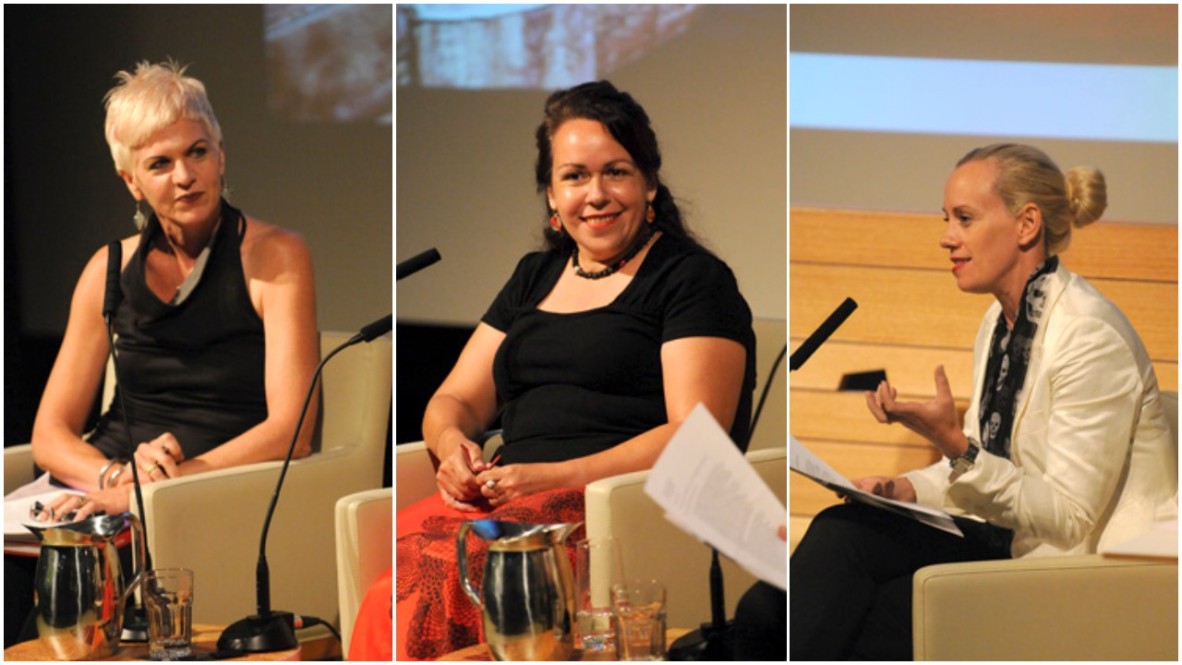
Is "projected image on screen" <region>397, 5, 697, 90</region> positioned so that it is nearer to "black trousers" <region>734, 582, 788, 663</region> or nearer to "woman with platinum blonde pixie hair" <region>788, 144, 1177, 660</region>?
"woman with platinum blonde pixie hair" <region>788, 144, 1177, 660</region>

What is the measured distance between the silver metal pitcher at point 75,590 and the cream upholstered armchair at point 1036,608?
61.8 inches

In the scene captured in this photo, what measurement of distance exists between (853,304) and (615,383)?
515 mm

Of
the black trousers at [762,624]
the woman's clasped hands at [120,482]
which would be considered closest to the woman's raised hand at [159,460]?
the woman's clasped hands at [120,482]

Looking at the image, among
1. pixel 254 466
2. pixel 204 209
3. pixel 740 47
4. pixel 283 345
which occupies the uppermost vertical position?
pixel 740 47

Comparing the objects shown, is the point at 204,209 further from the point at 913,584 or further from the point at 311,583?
the point at 913,584

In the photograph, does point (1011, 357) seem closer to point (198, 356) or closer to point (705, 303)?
point (705, 303)

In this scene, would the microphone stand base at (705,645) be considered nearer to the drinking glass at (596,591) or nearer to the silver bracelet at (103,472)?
the drinking glass at (596,591)

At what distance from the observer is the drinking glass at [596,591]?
280 cm

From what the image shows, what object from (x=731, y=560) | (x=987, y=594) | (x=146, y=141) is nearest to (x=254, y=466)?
(x=146, y=141)

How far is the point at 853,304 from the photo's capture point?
→ 2.96 meters

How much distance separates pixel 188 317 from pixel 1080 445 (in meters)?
1.86

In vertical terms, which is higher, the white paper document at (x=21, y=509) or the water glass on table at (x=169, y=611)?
the white paper document at (x=21, y=509)

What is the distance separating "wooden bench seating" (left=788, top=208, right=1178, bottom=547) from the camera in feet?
9.63

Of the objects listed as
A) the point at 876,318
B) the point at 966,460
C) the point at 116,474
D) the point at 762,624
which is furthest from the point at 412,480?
the point at 966,460
